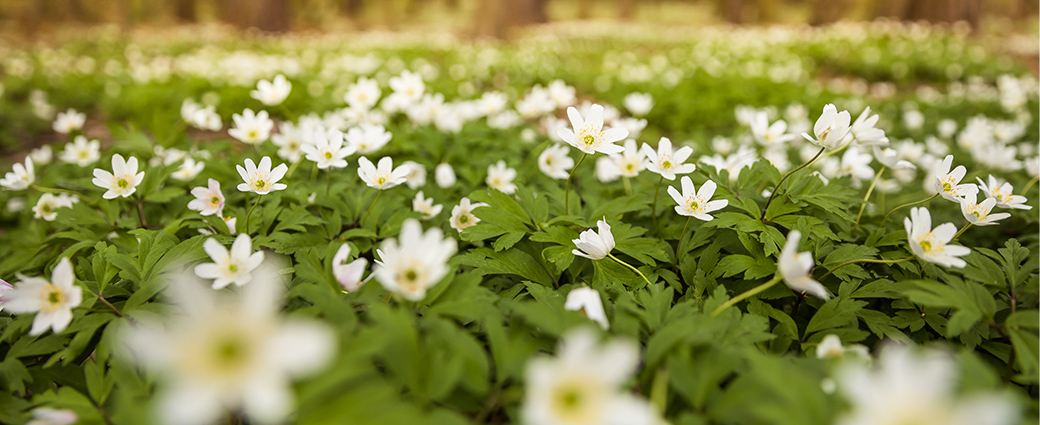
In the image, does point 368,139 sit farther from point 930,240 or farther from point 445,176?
point 930,240

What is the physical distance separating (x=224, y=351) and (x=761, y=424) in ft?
3.29

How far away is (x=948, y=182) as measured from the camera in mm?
1765

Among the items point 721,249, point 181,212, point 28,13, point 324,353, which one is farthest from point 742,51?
point 28,13

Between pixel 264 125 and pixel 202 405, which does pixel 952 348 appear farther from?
pixel 264 125

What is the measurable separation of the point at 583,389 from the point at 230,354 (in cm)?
59

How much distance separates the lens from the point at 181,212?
2.25m

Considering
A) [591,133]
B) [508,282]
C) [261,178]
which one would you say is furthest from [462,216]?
[261,178]

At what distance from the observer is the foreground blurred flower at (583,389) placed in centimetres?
82

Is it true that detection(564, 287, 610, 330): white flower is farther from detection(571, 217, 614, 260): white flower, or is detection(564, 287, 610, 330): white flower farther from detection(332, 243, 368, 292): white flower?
detection(332, 243, 368, 292): white flower

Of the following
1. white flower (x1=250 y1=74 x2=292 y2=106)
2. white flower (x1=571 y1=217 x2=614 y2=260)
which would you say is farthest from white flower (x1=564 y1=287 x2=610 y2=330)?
white flower (x1=250 y1=74 x2=292 y2=106)

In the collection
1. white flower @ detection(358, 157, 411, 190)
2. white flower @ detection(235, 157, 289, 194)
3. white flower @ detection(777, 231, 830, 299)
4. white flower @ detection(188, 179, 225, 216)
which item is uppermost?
white flower @ detection(777, 231, 830, 299)

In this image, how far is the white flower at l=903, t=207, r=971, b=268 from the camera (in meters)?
1.36

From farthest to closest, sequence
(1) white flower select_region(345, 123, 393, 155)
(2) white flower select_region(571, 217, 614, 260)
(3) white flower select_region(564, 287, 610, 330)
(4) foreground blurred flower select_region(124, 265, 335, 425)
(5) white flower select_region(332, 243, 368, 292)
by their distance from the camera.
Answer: (1) white flower select_region(345, 123, 393, 155), (2) white flower select_region(571, 217, 614, 260), (5) white flower select_region(332, 243, 368, 292), (3) white flower select_region(564, 287, 610, 330), (4) foreground blurred flower select_region(124, 265, 335, 425)

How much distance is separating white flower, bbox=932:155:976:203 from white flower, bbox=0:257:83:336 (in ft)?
8.31
